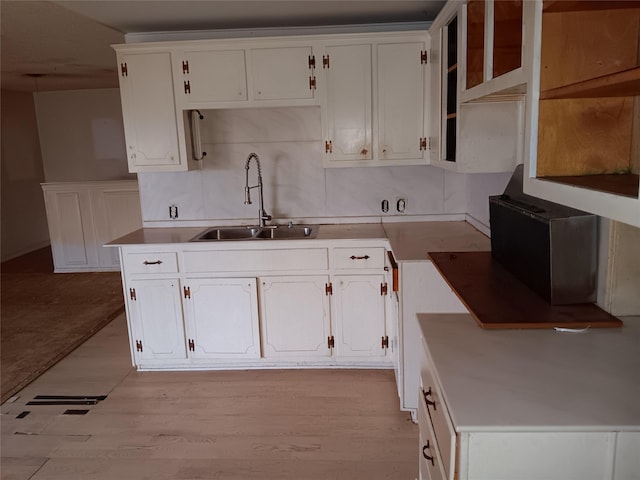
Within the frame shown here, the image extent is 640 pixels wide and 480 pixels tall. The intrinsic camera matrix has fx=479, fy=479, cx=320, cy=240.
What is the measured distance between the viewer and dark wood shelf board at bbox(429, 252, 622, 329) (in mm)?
1414

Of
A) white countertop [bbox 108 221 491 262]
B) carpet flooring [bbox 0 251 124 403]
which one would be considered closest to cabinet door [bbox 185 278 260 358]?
white countertop [bbox 108 221 491 262]

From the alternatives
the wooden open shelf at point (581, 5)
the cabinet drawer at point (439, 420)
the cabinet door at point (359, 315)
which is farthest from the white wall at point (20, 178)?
the wooden open shelf at point (581, 5)

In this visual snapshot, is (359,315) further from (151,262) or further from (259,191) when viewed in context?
(151,262)

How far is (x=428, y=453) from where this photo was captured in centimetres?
141

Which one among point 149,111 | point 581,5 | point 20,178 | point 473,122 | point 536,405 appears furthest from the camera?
point 20,178

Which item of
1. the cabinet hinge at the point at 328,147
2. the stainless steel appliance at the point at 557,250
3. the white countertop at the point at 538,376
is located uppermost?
the cabinet hinge at the point at 328,147

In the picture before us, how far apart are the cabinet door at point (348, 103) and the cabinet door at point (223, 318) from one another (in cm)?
102

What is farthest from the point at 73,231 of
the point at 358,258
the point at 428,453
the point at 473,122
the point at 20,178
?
the point at 428,453

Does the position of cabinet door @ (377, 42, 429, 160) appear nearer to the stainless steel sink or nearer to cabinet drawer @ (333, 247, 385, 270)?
cabinet drawer @ (333, 247, 385, 270)

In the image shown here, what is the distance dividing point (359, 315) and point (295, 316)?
40cm

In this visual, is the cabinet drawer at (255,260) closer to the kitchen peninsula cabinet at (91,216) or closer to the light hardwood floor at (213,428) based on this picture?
the light hardwood floor at (213,428)

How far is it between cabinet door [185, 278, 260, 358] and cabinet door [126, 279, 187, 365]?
0.08 m

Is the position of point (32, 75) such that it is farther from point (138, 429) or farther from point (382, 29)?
point (138, 429)

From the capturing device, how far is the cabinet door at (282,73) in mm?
2973
